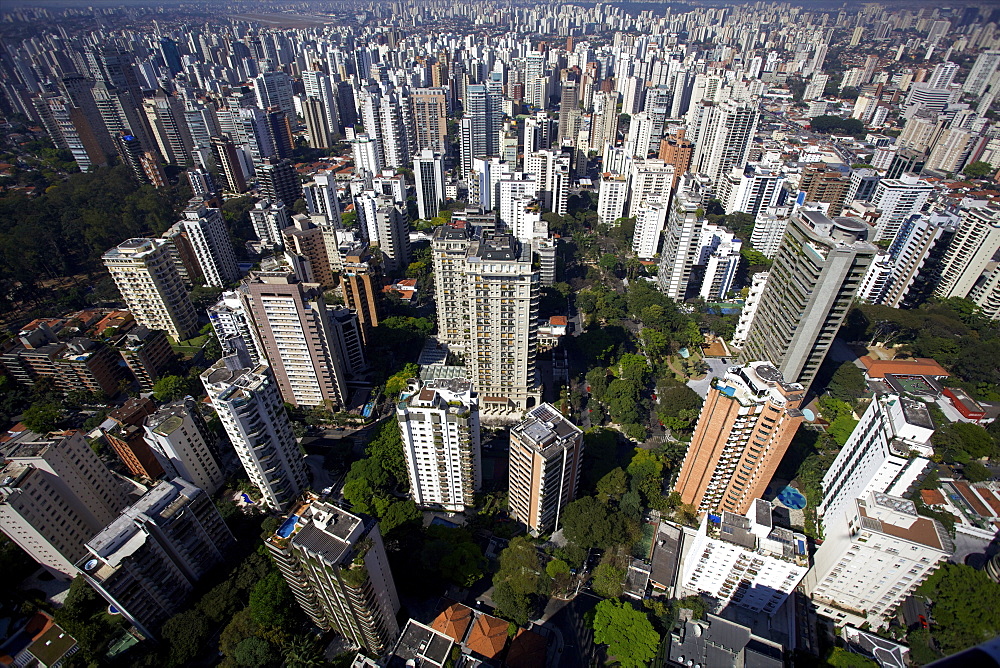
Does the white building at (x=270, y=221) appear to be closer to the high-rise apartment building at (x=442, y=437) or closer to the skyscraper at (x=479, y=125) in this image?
the skyscraper at (x=479, y=125)

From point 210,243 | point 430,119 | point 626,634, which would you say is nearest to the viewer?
point 626,634

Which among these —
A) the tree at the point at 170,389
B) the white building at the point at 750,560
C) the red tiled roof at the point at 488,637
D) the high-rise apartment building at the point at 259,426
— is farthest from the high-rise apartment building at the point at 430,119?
the red tiled roof at the point at 488,637

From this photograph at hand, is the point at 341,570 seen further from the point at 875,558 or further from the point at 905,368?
the point at 905,368

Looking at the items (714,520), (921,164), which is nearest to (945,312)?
(714,520)

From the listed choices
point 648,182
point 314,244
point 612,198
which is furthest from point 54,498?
point 612,198

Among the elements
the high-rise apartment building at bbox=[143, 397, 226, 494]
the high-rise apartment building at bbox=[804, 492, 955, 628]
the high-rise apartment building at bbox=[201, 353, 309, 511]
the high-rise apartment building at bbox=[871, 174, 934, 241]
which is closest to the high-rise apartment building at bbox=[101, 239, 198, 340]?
the high-rise apartment building at bbox=[143, 397, 226, 494]

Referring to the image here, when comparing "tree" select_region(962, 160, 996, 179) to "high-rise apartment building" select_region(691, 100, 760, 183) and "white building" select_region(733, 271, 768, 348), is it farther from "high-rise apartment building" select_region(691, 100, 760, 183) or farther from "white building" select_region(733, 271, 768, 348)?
"white building" select_region(733, 271, 768, 348)
